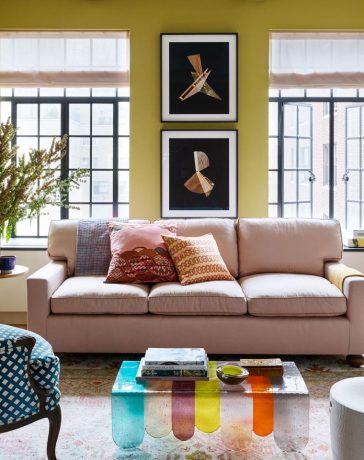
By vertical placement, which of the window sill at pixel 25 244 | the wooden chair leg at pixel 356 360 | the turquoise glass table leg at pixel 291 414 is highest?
the window sill at pixel 25 244

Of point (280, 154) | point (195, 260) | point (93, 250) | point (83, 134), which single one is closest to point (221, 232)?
point (195, 260)

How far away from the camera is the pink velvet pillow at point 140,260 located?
4.04 m

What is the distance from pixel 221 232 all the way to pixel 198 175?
706 millimetres

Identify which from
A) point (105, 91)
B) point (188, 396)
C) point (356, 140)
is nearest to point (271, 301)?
point (188, 396)

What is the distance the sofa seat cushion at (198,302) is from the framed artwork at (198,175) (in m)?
1.31

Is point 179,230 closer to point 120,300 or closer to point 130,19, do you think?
point 120,300

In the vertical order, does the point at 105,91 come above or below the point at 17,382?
above

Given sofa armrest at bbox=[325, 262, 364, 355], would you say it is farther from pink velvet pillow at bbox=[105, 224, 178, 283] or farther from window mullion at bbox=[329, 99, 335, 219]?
window mullion at bbox=[329, 99, 335, 219]

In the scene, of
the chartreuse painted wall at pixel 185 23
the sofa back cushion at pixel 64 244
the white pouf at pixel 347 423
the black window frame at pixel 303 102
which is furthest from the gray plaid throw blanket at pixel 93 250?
the white pouf at pixel 347 423

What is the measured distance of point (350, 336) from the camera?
149 inches

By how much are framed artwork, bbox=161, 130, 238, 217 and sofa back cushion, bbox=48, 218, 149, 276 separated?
0.87 metres

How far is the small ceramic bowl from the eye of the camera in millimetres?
2664

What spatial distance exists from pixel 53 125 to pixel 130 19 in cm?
110

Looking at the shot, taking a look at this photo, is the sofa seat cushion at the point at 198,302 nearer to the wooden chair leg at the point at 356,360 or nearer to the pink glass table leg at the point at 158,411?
the wooden chair leg at the point at 356,360
